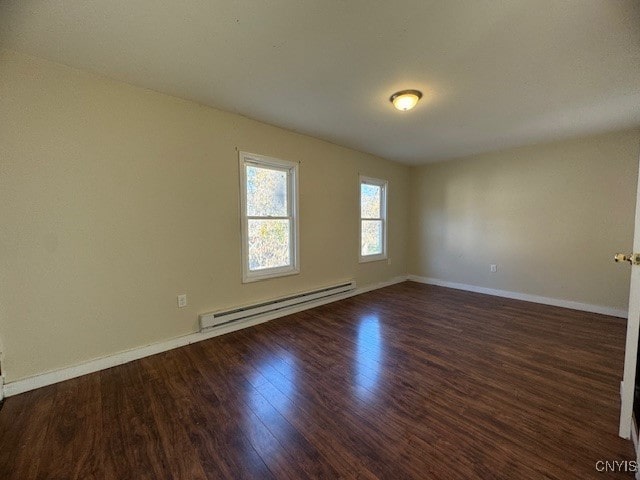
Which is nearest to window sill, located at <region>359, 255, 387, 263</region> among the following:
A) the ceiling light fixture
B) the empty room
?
the empty room

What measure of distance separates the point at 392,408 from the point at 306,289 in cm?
211

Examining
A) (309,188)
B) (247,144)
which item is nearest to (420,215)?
(309,188)

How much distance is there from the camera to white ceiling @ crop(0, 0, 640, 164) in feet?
4.69

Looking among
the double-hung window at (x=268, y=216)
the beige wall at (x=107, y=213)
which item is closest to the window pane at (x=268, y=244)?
the double-hung window at (x=268, y=216)

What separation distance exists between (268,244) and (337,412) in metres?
2.10

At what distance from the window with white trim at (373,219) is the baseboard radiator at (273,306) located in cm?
79

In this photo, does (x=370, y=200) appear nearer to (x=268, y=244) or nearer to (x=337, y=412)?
(x=268, y=244)

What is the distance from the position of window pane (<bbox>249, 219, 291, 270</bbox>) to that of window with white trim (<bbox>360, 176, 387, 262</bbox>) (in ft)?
5.15

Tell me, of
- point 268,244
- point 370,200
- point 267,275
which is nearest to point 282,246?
point 268,244

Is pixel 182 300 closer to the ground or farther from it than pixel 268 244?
closer to the ground

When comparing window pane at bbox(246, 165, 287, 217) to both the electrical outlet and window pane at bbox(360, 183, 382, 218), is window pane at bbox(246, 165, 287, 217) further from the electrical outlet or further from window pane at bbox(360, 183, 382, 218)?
window pane at bbox(360, 183, 382, 218)

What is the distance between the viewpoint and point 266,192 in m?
3.22

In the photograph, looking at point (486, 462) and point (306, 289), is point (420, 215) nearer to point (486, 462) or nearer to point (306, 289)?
point (306, 289)

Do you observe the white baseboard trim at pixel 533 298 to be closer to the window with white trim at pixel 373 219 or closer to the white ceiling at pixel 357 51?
the window with white trim at pixel 373 219
